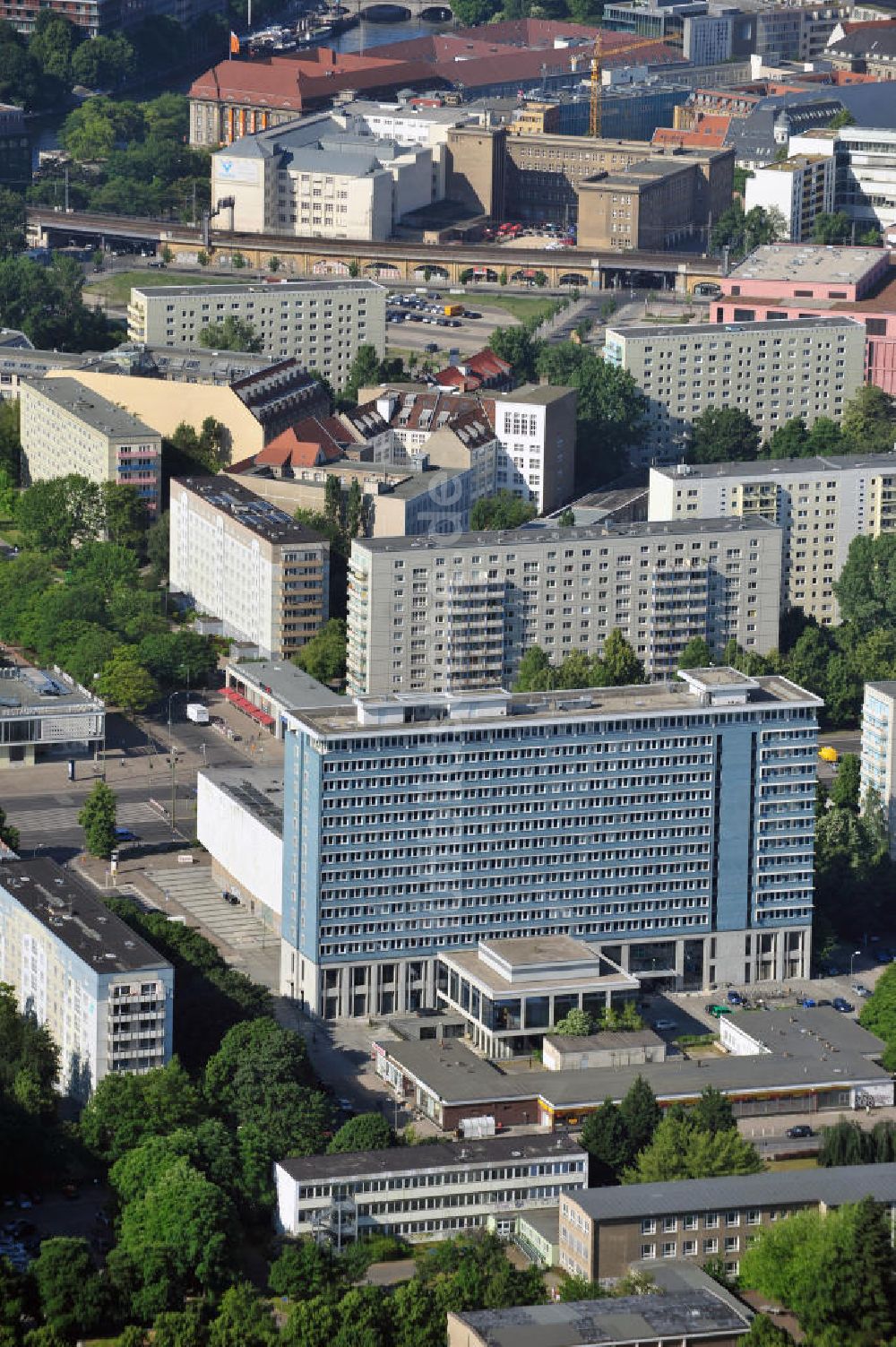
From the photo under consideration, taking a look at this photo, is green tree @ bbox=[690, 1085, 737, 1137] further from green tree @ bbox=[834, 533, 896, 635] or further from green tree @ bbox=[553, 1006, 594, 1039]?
green tree @ bbox=[834, 533, 896, 635]

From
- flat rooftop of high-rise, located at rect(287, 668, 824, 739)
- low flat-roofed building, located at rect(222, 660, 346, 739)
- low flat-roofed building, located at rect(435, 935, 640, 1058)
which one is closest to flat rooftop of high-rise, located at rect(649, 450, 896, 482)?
low flat-roofed building, located at rect(222, 660, 346, 739)

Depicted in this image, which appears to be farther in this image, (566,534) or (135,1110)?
(566,534)

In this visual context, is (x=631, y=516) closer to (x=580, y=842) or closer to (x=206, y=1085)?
(x=580, y=842)

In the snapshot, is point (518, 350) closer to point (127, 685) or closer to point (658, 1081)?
point (127, 685)

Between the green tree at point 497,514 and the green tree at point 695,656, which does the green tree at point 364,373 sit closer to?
the green tree at point 497,514

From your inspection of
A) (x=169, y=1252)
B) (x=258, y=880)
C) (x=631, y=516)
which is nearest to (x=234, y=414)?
(x=631, y=516)

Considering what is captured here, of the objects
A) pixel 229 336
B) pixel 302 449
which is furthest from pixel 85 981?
pixel 229 336
